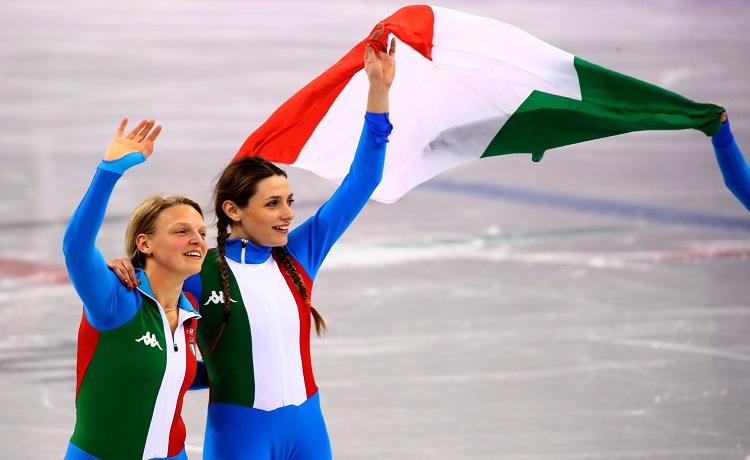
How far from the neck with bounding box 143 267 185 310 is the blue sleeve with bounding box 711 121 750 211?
7.06ft

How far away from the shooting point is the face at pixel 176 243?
3.51m

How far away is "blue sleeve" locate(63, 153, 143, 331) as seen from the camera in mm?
3211

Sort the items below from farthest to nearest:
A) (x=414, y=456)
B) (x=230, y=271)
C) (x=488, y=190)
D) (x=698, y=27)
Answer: (x=698, y=27)
(x=488, y=190)
(x=414, y=456)
(x=230, y=271)

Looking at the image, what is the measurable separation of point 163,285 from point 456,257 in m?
5.77

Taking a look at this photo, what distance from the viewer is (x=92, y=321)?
3.36 m

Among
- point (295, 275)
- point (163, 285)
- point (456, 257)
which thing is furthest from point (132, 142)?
point (456, 257)

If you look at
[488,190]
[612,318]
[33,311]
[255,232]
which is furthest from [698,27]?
[255,232]

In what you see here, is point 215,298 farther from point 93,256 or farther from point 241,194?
point 93,256

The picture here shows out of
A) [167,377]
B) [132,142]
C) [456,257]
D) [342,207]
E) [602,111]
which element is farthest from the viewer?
[456,257]

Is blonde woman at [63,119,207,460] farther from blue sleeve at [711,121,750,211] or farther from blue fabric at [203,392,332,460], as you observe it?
blue sleeve at [711,121,750,211]

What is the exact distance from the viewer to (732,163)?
14.5ft

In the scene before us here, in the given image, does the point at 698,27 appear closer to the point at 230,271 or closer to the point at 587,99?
the point at 587,99

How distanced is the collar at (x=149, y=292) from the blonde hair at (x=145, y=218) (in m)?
0.08

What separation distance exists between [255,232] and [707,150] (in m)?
10.1
